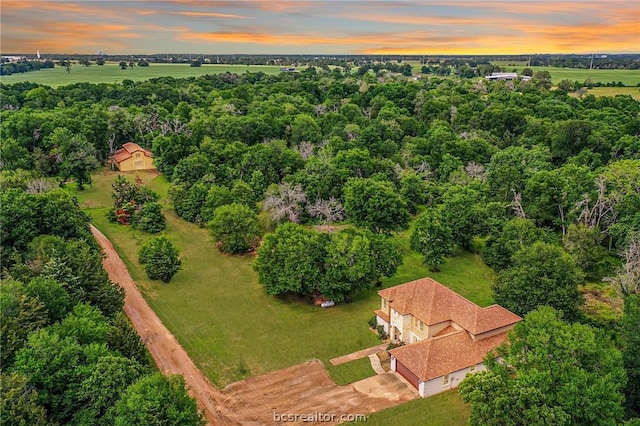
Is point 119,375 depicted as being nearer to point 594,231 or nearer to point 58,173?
point 594,231

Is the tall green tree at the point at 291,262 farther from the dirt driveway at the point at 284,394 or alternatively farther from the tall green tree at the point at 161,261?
the tall green tree at the point at 161,261

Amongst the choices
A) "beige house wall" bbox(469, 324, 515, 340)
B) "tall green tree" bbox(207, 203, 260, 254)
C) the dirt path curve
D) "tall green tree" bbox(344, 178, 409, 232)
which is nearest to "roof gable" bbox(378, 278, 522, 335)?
"beige house wall" bbox(469, 324, 515, 340)

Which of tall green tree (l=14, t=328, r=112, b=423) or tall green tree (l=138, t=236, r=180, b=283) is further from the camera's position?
tall green tree (l=138, t=236, r=180, b=283)

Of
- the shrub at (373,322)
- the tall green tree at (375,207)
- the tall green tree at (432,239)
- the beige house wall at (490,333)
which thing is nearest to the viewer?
the beige house wall at (490,333)

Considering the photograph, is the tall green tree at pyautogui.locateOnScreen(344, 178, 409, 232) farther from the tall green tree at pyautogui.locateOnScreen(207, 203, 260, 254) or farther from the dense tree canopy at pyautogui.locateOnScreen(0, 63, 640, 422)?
the tall green tree at pyautogui.locateOnScreen(207, 203, 260, 254)

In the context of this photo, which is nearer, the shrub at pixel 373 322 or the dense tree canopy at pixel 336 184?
the dense tree canopy at pixel 336 184

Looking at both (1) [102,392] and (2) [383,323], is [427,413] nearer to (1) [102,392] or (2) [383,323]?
(2) [383,323]

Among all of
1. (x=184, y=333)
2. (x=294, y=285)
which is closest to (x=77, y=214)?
(x=184, y=333)

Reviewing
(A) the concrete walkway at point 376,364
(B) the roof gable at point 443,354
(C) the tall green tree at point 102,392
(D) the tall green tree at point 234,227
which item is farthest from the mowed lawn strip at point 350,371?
(D) the tall green tree at point 234,227
